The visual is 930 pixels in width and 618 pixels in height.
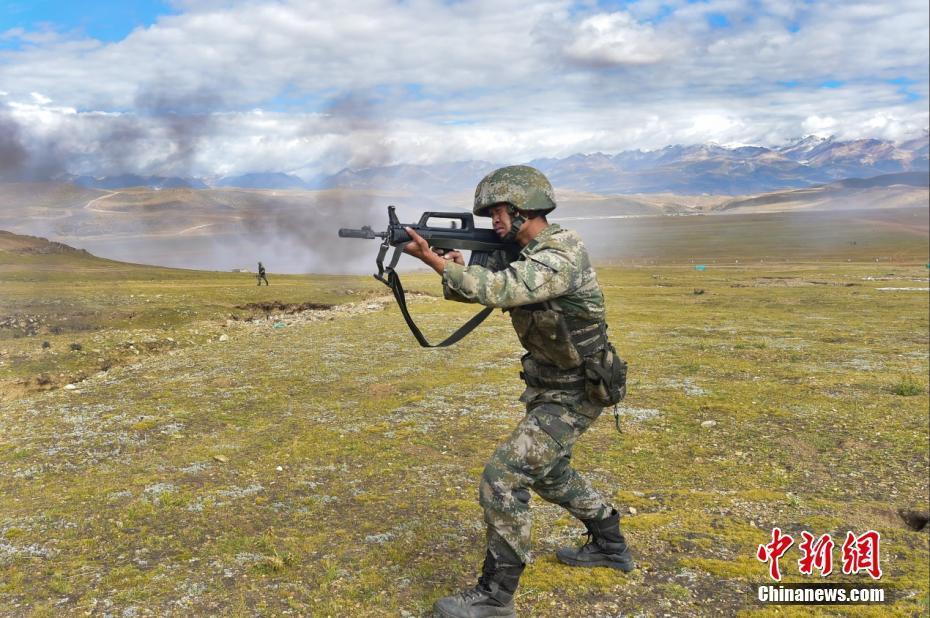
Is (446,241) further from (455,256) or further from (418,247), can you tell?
(418,247)

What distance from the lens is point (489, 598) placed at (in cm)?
569

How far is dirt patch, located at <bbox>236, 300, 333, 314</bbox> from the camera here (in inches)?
1336

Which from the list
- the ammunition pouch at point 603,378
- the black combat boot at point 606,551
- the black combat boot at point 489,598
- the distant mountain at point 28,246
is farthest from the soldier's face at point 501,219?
the distant mountain at point 28,246

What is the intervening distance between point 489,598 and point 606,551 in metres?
1.65

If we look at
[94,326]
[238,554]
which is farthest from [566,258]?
[94,326]

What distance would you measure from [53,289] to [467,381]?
1399 inches

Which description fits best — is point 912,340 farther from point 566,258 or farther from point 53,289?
point 53,289

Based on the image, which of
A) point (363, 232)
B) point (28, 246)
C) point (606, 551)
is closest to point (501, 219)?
point (363, 232)

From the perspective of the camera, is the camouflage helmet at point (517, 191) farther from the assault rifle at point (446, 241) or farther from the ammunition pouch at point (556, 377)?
the ammunition pouch at point (556, 377)

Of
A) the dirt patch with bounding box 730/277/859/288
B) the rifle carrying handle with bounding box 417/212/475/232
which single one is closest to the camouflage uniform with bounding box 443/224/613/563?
the rifle carrying handle with bounding box 417/212/475/232

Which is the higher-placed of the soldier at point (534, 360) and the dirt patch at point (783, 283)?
the soldier at point (534, 360)

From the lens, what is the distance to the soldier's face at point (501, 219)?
6078 mm

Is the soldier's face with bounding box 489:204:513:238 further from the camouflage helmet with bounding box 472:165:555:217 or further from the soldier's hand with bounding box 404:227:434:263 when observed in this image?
the soldier's hand with bounding box 404:227:434:263

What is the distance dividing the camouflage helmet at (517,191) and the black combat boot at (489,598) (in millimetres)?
3271
